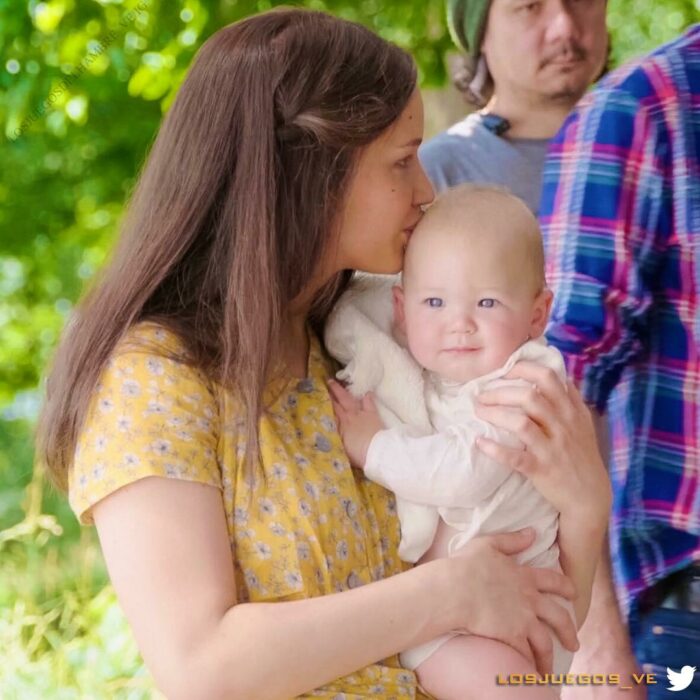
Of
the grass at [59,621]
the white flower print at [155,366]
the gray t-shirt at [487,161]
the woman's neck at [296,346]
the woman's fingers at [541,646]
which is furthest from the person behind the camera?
the grass at [59,621]

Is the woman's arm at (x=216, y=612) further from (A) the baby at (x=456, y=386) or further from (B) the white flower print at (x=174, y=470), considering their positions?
(A) the baby at (x=456, y=386)

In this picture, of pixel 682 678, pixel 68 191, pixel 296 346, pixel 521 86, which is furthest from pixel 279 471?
pixel 68 191

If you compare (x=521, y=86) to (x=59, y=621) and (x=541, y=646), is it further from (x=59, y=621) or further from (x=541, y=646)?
(x=59, y=621)

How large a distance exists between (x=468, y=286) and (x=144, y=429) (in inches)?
20.6

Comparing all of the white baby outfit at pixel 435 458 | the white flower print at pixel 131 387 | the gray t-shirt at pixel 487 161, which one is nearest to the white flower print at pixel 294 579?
the white baby outfit at pixel 435 458

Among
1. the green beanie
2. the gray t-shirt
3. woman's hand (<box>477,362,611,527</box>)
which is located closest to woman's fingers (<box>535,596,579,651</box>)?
woman's hand (<box>477,362,611,527</box>)

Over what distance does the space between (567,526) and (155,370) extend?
0.66m

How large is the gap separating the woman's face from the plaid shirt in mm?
453

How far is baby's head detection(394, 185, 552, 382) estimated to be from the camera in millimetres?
2008

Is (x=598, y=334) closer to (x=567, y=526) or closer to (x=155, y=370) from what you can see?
(x=567, y=526)

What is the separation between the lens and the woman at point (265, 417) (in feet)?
5.74

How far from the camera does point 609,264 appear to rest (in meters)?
2.34

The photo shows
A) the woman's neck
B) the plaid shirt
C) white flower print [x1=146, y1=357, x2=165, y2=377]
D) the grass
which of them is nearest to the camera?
white flower print [x1=146, y1=357, x2=165, y2=377]

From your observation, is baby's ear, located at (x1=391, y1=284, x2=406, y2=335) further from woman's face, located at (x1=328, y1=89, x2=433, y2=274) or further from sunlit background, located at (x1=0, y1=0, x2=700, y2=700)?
sunlit background, located at (x1=0, y1=0, x2=700, y2=700)
